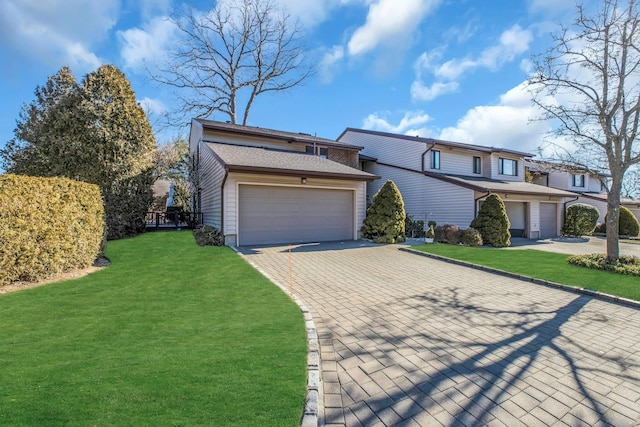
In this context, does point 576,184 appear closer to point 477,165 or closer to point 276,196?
point 477,165

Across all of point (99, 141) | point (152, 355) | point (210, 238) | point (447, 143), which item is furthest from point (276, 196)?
point (447, 143)

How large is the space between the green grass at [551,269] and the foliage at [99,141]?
1366cm

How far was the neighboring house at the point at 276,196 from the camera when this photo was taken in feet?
37.6

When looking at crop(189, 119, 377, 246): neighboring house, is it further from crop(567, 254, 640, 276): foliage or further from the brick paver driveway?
crop(567, 254, 640, 276): foliage

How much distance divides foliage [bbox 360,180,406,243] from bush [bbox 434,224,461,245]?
105 inches

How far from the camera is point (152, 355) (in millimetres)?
3373

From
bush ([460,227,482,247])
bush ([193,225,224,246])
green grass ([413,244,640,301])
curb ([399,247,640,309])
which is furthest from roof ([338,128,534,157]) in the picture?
bush ([193,225,224,246])

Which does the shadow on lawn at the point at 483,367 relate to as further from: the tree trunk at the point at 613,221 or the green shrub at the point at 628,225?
the green shrub at the point at 628,225

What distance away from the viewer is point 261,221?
12.2 metres

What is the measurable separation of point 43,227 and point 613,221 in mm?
16497

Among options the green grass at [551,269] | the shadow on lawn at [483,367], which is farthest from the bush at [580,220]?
the shadow on lawn at [483,367]

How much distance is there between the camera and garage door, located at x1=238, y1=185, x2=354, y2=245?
12.0 metres

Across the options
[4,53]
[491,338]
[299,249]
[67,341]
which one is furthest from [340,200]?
[4,53]

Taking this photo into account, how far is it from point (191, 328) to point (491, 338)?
4364 mm
